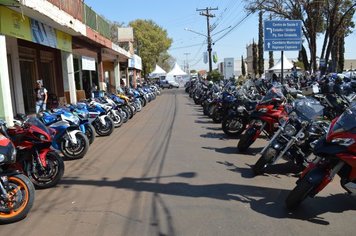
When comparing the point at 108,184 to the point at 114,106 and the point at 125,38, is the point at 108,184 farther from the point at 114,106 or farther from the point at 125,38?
the point at 125,38

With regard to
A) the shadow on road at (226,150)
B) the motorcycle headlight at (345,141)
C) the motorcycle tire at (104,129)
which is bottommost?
the shadow on road at (226,150)

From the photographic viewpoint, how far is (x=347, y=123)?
4621mm

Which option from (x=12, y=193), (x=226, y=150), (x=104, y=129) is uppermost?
(x=12, y=193)

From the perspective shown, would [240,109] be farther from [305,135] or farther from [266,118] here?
[305,135]

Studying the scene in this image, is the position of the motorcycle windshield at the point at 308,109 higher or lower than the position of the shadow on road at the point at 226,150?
higher

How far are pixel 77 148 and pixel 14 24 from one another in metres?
3.68

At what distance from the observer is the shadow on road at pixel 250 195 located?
199 inches

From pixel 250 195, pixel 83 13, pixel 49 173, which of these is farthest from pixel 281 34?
pixel 49 173

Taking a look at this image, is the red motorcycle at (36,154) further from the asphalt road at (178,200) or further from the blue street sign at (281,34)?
the blue street sign at (281,34)

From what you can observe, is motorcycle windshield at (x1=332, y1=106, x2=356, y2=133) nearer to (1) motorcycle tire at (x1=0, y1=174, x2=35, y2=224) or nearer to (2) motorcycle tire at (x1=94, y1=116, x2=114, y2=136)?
(1) motorcycle tire at (x1=0, y1=174, x2=35, y2=224)

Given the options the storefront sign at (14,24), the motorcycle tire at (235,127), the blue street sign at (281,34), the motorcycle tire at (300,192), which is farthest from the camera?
the blue street sign at (281,34)

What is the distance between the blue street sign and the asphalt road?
6810 mm

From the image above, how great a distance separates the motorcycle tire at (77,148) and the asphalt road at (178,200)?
164 mm

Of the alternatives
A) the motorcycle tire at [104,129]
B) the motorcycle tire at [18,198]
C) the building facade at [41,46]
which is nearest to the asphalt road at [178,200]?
the motorcycle tire at [18,198]
